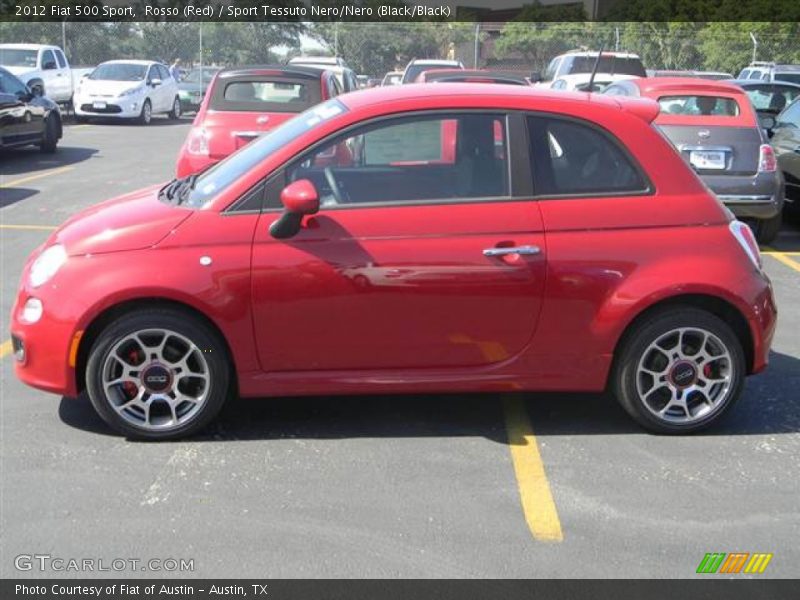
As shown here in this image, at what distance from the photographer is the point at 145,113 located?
23.4 metres

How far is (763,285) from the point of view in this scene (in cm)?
456

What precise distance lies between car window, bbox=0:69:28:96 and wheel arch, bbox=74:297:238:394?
1177 cm

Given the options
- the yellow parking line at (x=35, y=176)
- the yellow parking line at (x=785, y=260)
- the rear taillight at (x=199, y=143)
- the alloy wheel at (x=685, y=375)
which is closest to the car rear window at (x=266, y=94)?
the rear taillight at (x=199, y=143)

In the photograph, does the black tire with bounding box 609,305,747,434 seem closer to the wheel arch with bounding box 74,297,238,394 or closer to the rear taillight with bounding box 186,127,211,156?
the wheel arch with bounding box 74,297,238,394

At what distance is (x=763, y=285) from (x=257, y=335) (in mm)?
2550

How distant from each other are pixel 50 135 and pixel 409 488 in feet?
44.6

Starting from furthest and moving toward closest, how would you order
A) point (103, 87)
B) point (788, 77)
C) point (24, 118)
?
1. point (103, 87)
2. point (788, 77)
3. point (24, 118)

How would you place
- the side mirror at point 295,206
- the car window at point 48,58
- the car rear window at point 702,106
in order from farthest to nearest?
the car window at point 48,58 < the car rear window at point 702,106 < the side mirror at point 295,206

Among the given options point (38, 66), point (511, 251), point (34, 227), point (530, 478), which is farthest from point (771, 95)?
point (38, 66)

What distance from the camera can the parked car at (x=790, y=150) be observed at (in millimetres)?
9984

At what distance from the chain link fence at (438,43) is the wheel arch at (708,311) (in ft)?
87.2

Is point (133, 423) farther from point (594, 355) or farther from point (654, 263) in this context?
point (654, 263)

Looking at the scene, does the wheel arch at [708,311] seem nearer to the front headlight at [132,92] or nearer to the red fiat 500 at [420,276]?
the red fiat 500 at [420,276]

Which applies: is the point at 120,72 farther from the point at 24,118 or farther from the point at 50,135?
the point at 24,118
